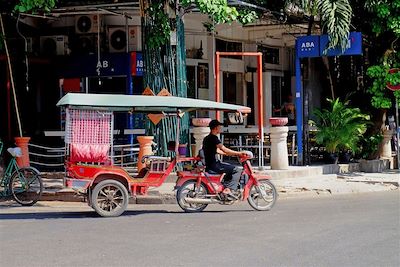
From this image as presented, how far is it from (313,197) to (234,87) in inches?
433

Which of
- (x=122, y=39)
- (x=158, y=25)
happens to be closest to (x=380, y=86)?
(x=158, y=25)

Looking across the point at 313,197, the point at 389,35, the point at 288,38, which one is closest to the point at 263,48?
the point at 288,38

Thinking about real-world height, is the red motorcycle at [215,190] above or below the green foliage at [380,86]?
below

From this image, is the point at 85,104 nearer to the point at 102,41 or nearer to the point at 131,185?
the point at 131,185

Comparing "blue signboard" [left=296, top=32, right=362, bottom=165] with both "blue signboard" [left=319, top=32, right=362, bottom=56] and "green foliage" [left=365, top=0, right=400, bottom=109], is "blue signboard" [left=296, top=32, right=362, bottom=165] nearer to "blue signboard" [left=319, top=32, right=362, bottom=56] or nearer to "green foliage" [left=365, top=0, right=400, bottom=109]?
"blue signboard" [left=319, top=32, right=362, bottom=56]

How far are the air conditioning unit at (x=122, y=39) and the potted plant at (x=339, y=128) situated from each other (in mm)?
6458

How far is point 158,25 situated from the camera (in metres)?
14.8

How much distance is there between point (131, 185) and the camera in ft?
35.8

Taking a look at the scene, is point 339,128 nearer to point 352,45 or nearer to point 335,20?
point 352,45

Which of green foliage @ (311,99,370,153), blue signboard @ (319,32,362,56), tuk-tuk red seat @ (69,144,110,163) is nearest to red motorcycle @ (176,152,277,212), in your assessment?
tuk-tuk red seat @ (69,144,110,163)

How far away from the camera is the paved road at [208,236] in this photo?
23.3 ft

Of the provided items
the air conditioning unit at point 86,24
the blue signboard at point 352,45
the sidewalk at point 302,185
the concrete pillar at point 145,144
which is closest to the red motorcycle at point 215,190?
the sidewalk at point 302,185

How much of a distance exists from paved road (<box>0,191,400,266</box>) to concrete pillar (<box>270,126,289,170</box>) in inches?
166

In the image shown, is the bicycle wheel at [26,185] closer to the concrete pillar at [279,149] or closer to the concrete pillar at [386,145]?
the concrete pillar at [279,149]
